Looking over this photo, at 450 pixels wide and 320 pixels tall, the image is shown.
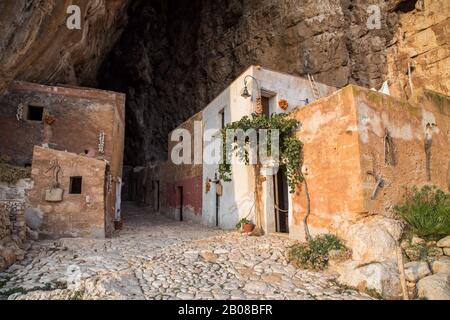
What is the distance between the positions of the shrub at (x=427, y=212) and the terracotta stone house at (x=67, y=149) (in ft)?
29.9

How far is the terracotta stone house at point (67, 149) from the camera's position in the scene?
980 centimetres

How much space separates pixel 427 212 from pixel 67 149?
13.8m

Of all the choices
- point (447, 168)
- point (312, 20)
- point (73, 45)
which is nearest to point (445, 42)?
point (312, 20)

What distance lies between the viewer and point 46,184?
9805 mm

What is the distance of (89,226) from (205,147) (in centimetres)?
706

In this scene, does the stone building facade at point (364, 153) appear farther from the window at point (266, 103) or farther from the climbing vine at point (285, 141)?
the window at point (266, 103)

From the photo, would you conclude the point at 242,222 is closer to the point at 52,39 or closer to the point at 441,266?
the point at 441,266

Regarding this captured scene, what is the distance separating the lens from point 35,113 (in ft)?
46.5

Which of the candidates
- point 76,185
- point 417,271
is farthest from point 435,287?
point 76,185

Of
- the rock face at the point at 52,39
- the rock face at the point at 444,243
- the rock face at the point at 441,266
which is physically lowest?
the rock face at the point at 441,266

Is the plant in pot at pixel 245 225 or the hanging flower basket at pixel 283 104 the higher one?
the hanging flower basket at pixel 283 104

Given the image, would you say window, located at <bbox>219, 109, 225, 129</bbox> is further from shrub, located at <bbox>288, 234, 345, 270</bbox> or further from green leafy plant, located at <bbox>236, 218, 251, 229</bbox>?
shrub, located at <bbox>288, 234, 345, 270</bbox>

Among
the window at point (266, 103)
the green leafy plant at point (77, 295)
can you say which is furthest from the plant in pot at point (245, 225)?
the green leafy plant at point (77, 295)

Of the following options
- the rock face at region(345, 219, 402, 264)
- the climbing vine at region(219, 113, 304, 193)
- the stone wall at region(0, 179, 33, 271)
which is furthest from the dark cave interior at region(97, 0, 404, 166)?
the stone wall at region(0, 179, 33, 271)
